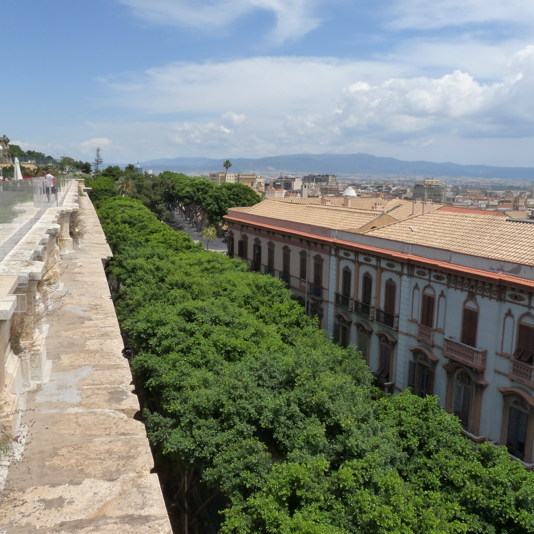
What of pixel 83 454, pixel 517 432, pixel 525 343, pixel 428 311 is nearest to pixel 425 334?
pixel 428 311

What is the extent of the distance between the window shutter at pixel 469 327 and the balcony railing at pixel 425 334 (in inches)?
52.6

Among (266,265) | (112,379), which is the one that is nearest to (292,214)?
(266,265)

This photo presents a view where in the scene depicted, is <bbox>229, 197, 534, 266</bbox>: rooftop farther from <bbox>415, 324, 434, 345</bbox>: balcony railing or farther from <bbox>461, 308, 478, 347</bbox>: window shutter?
<bbox>415, 324, 434, 345</bbox>: balcony railing

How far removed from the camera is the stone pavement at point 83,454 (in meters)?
4.90

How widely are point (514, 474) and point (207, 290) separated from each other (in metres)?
10.6

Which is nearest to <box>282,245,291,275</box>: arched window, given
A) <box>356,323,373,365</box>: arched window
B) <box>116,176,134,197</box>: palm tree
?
<box>356,323,373,365</box>: arched window

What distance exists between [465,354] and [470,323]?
96cm

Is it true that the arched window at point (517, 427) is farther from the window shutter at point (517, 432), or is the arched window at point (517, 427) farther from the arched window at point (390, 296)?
the arched window at point (390, 296)

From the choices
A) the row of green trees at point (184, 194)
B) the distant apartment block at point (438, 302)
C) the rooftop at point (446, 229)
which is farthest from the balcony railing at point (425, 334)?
the row of green trees at point (184, 194)

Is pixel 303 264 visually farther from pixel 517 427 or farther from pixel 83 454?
pixel 83 454

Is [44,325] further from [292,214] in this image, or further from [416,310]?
[292,214]

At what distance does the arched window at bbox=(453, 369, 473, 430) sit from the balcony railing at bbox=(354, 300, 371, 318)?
16.1 ft

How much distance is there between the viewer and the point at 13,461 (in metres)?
5.65

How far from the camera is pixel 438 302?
18.3 m
